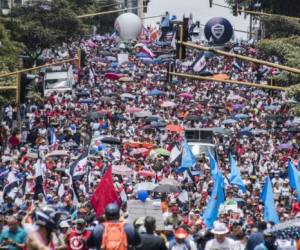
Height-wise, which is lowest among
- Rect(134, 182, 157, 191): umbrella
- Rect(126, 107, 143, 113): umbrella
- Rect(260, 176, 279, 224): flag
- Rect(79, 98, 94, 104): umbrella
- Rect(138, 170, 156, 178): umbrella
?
Rect(138, 170, 156, 178): umbrella

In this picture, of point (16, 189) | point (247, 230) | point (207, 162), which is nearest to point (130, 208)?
point (247, 230)

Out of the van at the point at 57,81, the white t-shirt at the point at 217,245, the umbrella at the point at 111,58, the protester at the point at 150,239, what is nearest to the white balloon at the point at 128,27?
the umbrella at the point at 111,58

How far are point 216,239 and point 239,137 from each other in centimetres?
3227

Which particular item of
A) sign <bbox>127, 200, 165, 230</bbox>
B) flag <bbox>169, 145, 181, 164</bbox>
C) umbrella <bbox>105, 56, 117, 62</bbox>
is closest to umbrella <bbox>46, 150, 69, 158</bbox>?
flag <bbox>169, 145, 181, 164</bbox>

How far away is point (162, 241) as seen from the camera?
15328 millimetres

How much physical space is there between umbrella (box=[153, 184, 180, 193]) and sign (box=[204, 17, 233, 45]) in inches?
1841

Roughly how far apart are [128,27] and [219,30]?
3009cm

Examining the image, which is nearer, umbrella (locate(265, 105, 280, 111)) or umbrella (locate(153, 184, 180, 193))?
umbrella (locate(153, 184, 180, 193))

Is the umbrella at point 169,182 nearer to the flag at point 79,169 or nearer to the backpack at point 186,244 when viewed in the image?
the flag at point 79,169

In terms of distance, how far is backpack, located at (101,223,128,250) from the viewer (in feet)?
47.8

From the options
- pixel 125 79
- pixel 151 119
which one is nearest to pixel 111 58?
pixel 125 79

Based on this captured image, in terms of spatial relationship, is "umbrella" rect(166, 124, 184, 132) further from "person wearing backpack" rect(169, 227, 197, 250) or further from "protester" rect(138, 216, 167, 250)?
"protester" rect(138, 216, 167, 250)

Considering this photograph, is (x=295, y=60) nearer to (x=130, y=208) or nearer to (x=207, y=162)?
(x=207, y=162)

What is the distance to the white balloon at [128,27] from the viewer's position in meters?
106
